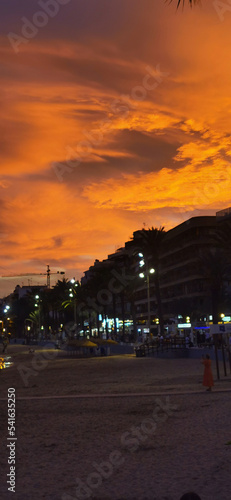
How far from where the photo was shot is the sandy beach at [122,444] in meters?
9.70

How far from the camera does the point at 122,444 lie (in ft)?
43.8

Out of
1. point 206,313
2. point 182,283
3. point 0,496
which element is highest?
point 182,283

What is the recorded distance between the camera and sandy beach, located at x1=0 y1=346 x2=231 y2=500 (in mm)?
9695

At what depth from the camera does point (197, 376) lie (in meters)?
30.2

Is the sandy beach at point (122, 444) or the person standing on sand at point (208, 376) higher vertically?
the person standing on sand at point (208, 376)

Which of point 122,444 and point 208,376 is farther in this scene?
point 208,376

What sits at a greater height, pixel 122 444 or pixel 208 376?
pixel 208 376

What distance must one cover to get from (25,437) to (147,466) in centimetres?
452

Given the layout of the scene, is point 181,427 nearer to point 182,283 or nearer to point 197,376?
point 197,376

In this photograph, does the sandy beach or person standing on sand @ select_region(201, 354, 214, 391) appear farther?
person standing on sand @ select_region(201, 354, 214, 391)

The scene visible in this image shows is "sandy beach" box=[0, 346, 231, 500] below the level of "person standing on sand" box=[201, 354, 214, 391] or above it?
below

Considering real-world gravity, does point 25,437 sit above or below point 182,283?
below

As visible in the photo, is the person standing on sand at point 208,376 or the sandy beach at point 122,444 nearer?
the sandy beach at point 122,444

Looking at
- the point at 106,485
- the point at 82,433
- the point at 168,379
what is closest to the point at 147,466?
the point at 106,485
